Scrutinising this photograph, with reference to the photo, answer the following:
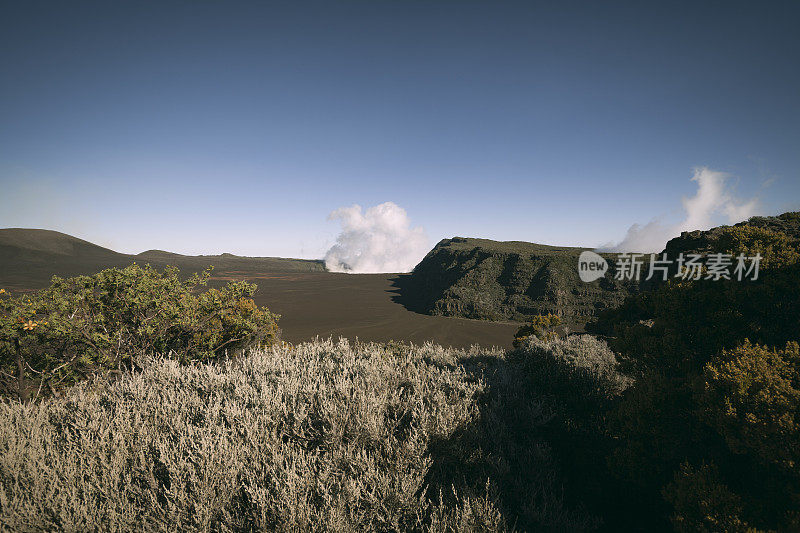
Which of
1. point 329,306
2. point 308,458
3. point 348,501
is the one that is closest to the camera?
point 348,501

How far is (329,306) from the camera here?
6769 centimetres

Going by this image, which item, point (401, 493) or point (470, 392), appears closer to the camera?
point (401, 493)

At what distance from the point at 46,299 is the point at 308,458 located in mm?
11199

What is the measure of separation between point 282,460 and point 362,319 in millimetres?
55356

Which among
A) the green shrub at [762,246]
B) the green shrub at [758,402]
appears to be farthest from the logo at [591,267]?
the green shrub at [758,402]

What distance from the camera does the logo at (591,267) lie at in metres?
59.2

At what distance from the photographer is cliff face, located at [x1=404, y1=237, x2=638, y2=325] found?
5484cm

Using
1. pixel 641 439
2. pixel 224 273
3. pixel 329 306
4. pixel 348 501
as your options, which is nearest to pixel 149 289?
pixel 348 501

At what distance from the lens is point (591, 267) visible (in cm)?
6094

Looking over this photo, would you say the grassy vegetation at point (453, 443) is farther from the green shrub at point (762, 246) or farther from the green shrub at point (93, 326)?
the green shrub at point (93, 326)

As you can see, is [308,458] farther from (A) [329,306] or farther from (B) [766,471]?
(A) [329,306]

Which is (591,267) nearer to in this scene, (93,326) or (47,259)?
(93,326)

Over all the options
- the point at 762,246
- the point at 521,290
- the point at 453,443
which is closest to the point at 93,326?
the point at 453,443

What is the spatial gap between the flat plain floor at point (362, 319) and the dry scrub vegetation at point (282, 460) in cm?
3539
